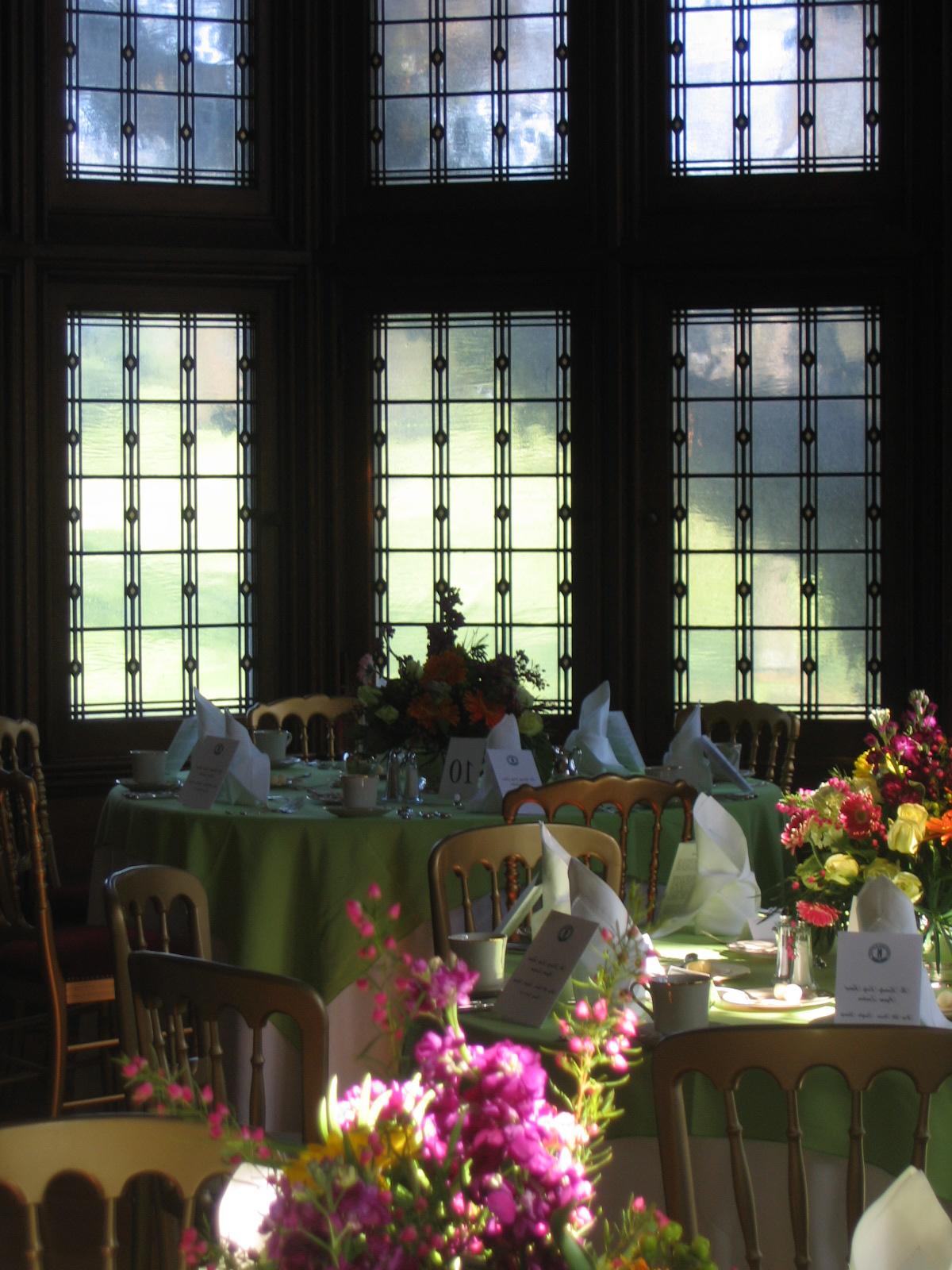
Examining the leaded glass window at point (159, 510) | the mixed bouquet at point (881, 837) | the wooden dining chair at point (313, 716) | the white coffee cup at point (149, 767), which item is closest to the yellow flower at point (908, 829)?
the mixed bouquet at point (881, 837)

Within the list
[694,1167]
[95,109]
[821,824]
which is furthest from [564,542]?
[694,1167]

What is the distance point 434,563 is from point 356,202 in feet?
5.09

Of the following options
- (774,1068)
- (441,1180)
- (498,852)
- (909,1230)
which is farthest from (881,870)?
(441,1180)

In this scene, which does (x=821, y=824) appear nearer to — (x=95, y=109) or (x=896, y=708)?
(x=896, y=708)

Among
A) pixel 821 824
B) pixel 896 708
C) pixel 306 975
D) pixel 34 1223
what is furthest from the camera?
pixel 896 708

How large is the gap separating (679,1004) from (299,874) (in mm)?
2151

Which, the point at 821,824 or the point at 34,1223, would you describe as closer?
the point at 34,1223

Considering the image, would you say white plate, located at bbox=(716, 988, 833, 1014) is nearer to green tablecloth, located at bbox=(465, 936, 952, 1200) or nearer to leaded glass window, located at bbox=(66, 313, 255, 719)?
green tablecloth, located at bbox=(465, 936, 952, 1200)

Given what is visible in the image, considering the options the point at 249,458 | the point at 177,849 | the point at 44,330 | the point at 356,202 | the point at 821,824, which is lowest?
the point at 177,849

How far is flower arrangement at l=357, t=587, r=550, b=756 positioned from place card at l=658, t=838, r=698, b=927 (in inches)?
70.2

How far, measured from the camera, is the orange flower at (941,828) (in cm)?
244

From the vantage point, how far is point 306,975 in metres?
4.18

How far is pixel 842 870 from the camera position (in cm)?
248

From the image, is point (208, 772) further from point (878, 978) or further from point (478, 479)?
point (878, 978)
